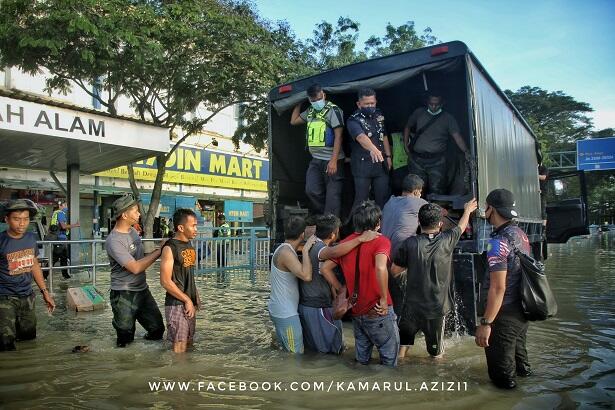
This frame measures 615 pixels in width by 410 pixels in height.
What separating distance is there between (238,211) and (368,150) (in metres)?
21.3

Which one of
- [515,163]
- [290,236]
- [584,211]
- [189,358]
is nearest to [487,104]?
[515,163]

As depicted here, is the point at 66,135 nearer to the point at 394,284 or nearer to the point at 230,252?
the point at 230,252

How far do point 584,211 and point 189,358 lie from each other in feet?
37.9

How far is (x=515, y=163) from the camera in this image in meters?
8.27

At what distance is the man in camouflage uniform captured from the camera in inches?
200

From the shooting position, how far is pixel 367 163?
623 centimetres

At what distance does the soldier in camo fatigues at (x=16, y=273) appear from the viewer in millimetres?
5062

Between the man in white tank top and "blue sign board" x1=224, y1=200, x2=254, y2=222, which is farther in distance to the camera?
"blue sign board" x1=224, y1=200, x2=254, y2=222

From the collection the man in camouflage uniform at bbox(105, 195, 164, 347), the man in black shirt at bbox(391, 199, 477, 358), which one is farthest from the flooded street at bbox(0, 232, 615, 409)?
the man in black shirt at bbox(391, 199, 477, 358)

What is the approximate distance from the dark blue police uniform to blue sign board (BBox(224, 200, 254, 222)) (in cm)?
2012

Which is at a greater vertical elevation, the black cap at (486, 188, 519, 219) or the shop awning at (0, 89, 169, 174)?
the shop awning at (0, 89, 169, 174)

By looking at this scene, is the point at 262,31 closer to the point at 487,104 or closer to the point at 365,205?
the point at 487,104

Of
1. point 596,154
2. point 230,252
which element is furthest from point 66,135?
point 596,154

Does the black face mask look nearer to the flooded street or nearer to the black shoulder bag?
the flooded street
